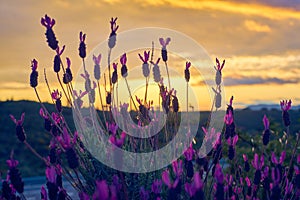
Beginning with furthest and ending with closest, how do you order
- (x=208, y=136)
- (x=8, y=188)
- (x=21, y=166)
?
(x=21, y=166) < (x=208, y=136) < (x=8, y=188)

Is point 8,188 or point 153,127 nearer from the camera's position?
point 8,188

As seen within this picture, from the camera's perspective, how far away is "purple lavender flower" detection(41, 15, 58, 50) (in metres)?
3.96

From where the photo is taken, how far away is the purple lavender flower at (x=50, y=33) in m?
3.96

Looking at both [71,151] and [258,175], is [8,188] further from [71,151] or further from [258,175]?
[258,175]

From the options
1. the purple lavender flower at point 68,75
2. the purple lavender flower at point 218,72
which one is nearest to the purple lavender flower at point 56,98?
the purple lavender flower at point 68,75

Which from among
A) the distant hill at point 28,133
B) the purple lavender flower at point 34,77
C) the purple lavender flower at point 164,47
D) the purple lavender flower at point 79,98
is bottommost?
the distant hill at point 28,133

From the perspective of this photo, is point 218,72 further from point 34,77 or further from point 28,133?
point 28,133

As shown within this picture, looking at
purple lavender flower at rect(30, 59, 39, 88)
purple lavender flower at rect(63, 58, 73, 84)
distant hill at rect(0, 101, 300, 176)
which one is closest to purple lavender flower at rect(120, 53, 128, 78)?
purple lavender flower at rect(63, 58, 73, 84)

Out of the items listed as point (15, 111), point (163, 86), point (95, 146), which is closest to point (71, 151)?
point (95, 146)

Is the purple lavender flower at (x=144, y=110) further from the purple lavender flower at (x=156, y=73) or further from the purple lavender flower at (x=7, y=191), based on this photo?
the purple lavender flower at (x=7, y=191)

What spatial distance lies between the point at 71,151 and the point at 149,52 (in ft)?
4.75

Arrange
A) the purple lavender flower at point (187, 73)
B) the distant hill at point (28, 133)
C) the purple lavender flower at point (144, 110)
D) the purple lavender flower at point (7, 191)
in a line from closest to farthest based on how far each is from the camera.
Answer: the purple lavender flower at point (7, 191) < the purple lavender flower at point (187, 73) < the purple lavender flower at point (144, 110) < the distant hill at point (28, 133)

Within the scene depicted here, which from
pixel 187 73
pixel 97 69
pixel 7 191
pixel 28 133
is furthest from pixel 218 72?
pixel 28 133

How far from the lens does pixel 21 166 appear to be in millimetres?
14859
